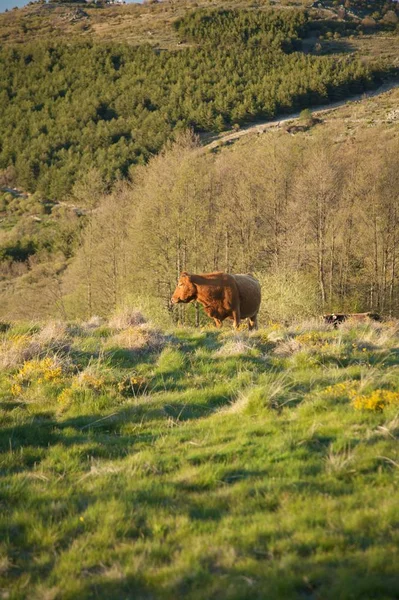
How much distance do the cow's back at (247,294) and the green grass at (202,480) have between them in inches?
290

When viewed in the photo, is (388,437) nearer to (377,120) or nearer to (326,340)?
(326,340)

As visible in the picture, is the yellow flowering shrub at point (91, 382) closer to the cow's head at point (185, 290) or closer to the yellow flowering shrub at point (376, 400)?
the yellow flowering shrub at point (376, 400)

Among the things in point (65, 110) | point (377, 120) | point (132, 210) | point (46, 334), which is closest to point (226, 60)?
point (65, 110)

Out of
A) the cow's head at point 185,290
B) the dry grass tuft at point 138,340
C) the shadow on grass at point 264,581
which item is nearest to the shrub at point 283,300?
the cow's head at point 185,290

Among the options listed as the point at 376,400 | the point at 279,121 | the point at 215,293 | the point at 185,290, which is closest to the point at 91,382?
the point at 376,400

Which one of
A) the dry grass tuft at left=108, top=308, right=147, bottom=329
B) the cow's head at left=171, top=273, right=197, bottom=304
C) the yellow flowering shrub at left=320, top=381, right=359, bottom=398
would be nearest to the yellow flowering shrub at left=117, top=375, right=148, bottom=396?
the yellow flowering shrub at left=320, top=381, right=359, bottom=398

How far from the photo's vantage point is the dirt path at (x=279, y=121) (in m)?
90.8

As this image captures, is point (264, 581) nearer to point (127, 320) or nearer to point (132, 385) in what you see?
point (132, 385)

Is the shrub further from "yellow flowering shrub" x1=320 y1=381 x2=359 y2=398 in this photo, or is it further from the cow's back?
"yellow flowering shrub" x1=320 y1=381 x2=359 y2=398

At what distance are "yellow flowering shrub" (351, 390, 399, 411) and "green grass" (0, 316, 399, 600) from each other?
0.45ft

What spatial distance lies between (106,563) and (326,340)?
286 inches

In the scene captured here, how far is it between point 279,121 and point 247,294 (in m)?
92.9

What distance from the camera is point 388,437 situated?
541cm

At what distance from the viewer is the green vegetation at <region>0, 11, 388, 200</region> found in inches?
4289
